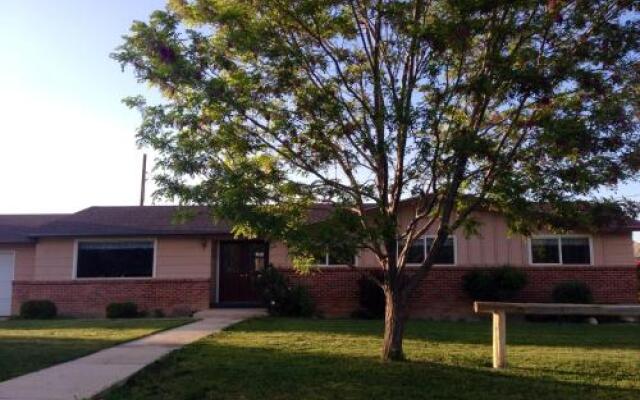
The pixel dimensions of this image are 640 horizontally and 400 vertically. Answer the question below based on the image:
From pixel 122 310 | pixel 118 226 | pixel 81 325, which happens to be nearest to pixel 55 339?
pixel 81 325

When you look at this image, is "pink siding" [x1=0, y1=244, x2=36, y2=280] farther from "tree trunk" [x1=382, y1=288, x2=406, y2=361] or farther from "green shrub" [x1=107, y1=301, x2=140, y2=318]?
"tree trunk" [x1=382, y1=288, x2=406, y2=361]

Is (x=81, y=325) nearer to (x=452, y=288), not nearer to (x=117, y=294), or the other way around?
(x=117, y=294)

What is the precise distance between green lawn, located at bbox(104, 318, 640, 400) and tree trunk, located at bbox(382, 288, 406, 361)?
27 cm

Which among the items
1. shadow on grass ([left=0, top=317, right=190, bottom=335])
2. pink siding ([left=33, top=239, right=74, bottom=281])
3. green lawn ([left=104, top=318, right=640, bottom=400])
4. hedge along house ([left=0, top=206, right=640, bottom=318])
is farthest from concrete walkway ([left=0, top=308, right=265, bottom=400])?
pink siding ([left=33, top=239, right=74, bottom=281])

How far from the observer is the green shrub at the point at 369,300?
752 inches

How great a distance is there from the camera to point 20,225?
987 inches

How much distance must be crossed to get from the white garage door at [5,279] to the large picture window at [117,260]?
348 centimetres

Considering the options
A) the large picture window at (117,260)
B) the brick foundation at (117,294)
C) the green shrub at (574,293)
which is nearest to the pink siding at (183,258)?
the large picture window at (117,260)

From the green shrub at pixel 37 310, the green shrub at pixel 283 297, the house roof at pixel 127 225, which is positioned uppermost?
the house roof at pixel 127 225

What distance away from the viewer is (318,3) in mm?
9289

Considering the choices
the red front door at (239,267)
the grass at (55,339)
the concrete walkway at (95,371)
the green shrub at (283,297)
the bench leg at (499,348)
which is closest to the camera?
the concrete walkway at (95,371)

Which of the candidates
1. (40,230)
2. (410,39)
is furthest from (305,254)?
(40,230)

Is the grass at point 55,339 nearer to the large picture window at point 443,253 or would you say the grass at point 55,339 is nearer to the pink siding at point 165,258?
the pink siding at point 165,258

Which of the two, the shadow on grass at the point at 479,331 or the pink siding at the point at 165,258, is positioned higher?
the pink siding at the point at 165,258
